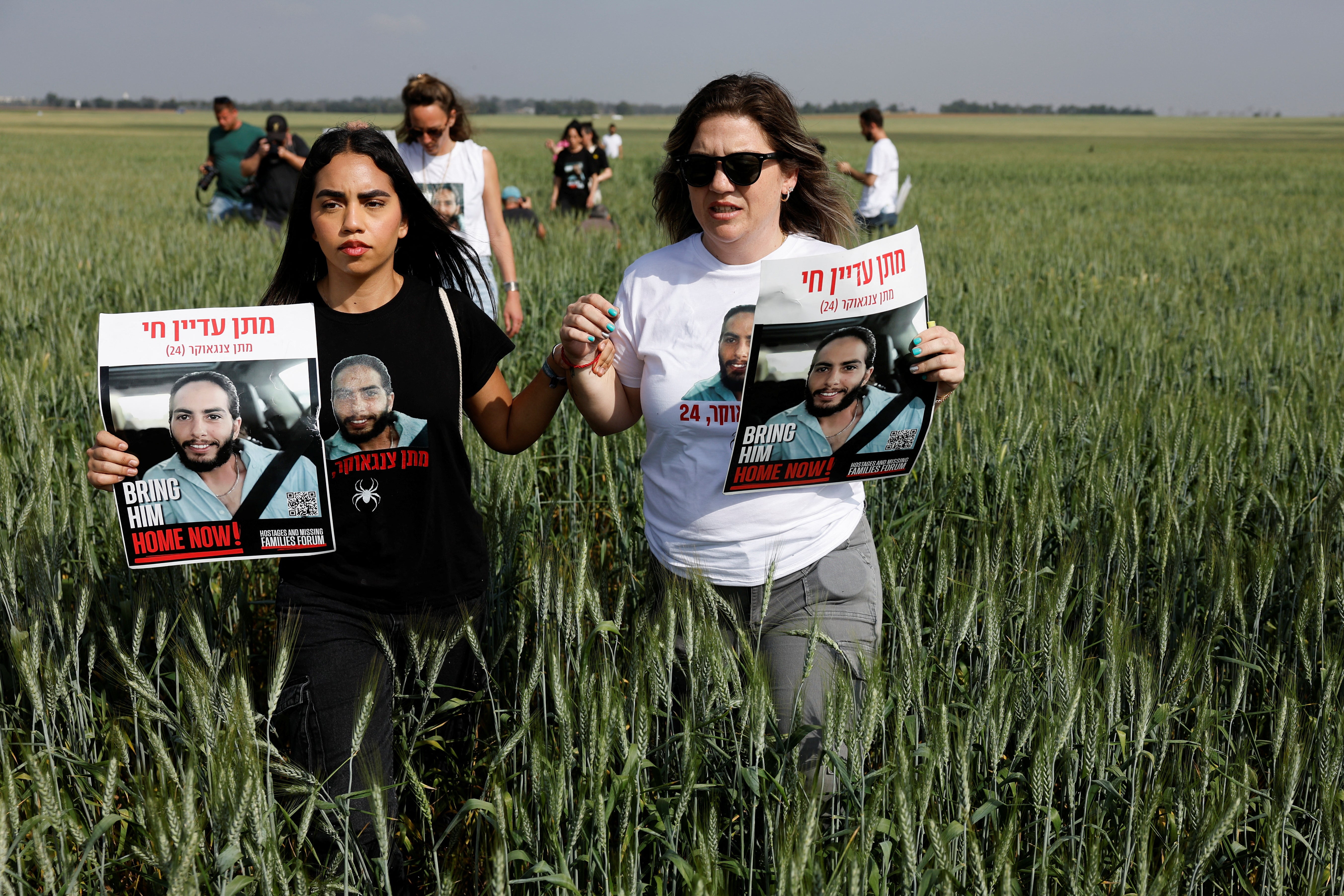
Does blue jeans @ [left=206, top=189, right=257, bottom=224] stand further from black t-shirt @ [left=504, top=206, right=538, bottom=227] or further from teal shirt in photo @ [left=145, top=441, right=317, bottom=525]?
teal shirt in photo @ [left=145, top=441, right=317, bottom=525]

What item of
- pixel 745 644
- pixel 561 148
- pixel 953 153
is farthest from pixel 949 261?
pixel 953 153

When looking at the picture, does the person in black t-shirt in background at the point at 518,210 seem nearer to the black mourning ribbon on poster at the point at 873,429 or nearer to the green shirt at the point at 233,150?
the green shirt at the point at 233,150

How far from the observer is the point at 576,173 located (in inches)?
408

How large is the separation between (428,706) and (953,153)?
44.4 metres

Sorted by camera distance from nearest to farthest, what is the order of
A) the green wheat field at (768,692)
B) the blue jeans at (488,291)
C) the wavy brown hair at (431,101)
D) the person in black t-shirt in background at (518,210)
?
the green wheat field at (768,692) → the blue jeans at (488,291) → the wavy brown hair at (431,101) → the person in black t-shirt in background at (518,210)

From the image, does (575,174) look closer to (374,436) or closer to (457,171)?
(457,171)

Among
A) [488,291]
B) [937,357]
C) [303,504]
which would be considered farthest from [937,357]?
[488,291]

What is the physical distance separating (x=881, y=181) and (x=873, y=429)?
7.77 metres

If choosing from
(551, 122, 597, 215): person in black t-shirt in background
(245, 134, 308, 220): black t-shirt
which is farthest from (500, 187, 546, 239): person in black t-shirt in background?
(245, 134, 308, 220): black t-shirt

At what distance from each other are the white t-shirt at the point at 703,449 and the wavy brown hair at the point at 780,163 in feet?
0.64

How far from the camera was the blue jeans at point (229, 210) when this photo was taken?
32.2ft

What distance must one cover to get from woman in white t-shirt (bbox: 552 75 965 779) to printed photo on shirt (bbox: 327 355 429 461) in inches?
12.2

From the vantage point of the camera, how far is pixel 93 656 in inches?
65.8

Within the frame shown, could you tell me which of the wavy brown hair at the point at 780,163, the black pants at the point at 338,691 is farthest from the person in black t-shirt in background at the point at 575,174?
the black pants at the point at 338,691
